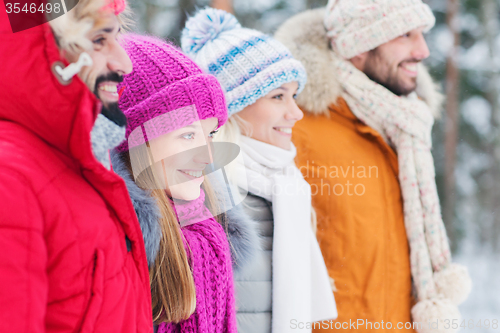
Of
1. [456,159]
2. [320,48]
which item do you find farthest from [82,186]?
[456,159]

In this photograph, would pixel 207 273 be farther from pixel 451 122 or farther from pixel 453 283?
pixel 451 122

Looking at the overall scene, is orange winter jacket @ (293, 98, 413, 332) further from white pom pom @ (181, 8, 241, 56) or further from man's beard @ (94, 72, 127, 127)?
man's beard @ (94, 72, 127, 127)

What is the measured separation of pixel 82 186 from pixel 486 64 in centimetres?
671

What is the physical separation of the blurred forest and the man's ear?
13.5 ft

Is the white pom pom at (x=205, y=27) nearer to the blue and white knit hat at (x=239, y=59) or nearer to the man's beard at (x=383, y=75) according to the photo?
the blue and white knit hat at (x=239, y=59)

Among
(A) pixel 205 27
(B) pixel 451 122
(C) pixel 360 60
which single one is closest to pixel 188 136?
(A) pixel 205 27

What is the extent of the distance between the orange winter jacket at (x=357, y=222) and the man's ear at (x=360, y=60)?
1.22 feet

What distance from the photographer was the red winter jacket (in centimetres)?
66

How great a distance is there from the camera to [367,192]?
2.11m

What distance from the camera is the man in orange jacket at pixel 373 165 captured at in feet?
6.73

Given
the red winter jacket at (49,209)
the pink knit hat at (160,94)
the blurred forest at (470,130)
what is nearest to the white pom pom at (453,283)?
the pink knit hat at (160,94)

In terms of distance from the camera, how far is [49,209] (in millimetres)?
724

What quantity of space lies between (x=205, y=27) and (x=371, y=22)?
0.95 m

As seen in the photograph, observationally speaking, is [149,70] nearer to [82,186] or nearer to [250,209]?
[82,186]
